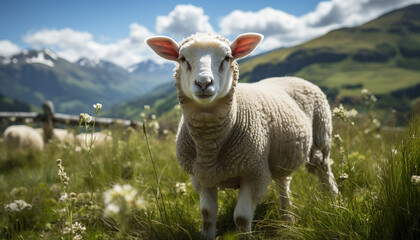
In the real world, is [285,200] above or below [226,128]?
below

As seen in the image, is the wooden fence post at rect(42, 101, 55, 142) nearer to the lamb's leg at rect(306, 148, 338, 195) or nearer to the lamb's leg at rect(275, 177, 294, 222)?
the lamb's leg at rect(275, 177, 294, 222)

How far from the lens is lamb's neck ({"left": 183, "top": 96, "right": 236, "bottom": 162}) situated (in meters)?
2.26

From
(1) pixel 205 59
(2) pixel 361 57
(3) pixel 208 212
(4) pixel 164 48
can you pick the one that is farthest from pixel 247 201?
(2) pixel 361 57

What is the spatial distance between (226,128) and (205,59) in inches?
23.7

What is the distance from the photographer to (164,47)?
2.46 m

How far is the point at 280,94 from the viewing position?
3.08 metres

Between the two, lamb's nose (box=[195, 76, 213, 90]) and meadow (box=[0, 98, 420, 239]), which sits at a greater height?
lamb's nose (box=[195, 76, 213, 90])

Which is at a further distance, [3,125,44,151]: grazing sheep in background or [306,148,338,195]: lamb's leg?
[3,125,44,151]: grazing sheep in background

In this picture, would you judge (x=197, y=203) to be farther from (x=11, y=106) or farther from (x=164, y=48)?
(x=11, y=106)

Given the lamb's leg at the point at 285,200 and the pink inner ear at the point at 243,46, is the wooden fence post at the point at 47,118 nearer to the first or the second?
the lamb's leg at the point at 285,200

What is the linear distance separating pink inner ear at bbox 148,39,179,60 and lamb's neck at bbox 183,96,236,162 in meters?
0.47

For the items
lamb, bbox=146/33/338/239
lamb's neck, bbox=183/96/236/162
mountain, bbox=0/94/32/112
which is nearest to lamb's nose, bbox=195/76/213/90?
lamb, bbox=146/33/338/239

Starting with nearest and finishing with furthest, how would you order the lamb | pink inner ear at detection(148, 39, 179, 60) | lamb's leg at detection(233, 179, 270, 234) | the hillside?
the lamb < lamb's leg at detection(233, 179, 270, 234) < pink inner ear at detection(148, 39, 179, 60) < the hillside

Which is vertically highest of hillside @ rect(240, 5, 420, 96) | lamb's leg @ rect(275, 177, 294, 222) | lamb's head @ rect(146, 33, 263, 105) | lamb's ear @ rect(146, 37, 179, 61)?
hillside @ rect(240, 5, 420, 96)
